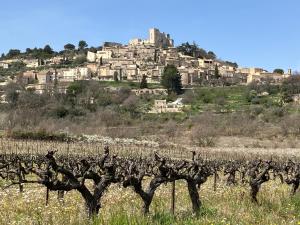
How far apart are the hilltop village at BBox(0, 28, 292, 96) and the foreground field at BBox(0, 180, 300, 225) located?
83.3 meters

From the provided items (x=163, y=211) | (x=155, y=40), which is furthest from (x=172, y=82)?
(x=163, y=211)

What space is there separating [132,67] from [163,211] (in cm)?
10209

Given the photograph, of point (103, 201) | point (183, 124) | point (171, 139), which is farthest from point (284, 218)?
point (183, 124)

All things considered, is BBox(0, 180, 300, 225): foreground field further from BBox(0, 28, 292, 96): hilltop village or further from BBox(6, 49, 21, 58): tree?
BBox(6, 49, 21, 58): tree

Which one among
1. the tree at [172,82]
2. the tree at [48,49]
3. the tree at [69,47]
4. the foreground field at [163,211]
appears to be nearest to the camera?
the foreground field at [163,211]

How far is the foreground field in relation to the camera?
6383mm

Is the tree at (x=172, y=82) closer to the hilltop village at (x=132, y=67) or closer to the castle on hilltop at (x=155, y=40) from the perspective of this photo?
the hilltop village at (x=132, y=67)

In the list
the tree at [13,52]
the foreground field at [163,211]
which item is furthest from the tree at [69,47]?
the foreground field at [163,211]

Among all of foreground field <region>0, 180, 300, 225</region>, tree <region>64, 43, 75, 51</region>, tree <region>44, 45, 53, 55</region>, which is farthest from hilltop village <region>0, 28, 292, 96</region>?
foreground field <region>0, 180, 300, 225</region>

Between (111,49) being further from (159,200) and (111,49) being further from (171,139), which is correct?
(159,200)

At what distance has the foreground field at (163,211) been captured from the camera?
20.9ft

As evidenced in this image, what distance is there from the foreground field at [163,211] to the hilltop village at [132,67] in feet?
273

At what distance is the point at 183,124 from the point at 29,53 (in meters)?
94.3

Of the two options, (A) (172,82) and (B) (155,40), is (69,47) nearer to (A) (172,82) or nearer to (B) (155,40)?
(B) (155,40)
